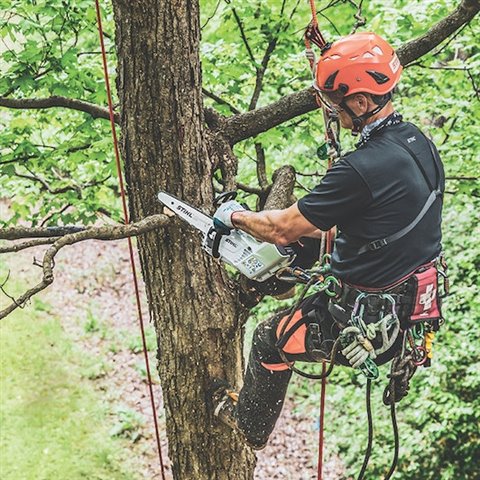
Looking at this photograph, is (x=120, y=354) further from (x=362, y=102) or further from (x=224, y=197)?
(x=362, y=102)

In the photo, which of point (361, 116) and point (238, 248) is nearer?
point (361, 116)

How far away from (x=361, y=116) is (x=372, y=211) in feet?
1.55

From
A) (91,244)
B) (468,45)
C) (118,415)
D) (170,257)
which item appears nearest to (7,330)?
(118,415)

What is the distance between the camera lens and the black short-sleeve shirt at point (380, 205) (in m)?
2.59

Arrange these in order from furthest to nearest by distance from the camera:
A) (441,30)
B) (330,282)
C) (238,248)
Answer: (441,30), (238,248), (330,282)

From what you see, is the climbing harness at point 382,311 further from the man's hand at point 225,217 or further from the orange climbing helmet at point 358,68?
the man's hand at point 225,217

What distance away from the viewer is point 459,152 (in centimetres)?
534

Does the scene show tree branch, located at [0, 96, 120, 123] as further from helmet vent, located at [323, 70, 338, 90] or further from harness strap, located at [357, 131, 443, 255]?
harness strap, located at [357, 131, 443, 255]

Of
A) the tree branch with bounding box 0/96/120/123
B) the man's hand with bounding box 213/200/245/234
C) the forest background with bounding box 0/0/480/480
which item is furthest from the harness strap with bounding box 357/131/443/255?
the tree branch with bounding box 0/96/120/123

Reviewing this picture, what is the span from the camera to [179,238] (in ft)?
10.9

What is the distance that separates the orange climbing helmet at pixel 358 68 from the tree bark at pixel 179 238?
29.9 inches

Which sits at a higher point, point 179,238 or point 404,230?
point 179,238

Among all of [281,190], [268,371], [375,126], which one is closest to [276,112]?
[281,190]

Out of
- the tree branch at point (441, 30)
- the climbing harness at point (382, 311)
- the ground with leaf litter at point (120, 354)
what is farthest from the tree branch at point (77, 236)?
the ground with leaf litter at point (120, 354)
